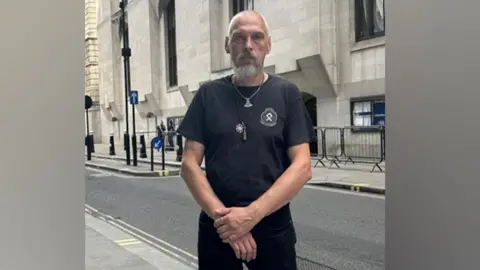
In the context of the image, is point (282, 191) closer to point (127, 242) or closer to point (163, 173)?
point (127, 242)

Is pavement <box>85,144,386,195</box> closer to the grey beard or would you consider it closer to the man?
the man

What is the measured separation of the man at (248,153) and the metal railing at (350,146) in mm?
13262

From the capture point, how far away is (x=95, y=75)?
48406 millimetres

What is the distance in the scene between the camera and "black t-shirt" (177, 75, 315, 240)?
2.16 m

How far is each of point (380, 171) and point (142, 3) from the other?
81.9 ft

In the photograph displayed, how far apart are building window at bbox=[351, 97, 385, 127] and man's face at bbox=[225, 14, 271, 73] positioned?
1496 centimetres

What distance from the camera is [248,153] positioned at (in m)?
2.16

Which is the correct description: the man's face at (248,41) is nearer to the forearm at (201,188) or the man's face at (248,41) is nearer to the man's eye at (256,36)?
the man's eye at (256,36)

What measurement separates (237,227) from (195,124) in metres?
→ 0.51

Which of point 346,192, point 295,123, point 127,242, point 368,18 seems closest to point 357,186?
point 346,192

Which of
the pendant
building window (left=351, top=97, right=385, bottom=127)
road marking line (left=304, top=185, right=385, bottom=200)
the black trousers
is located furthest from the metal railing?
the pendant
